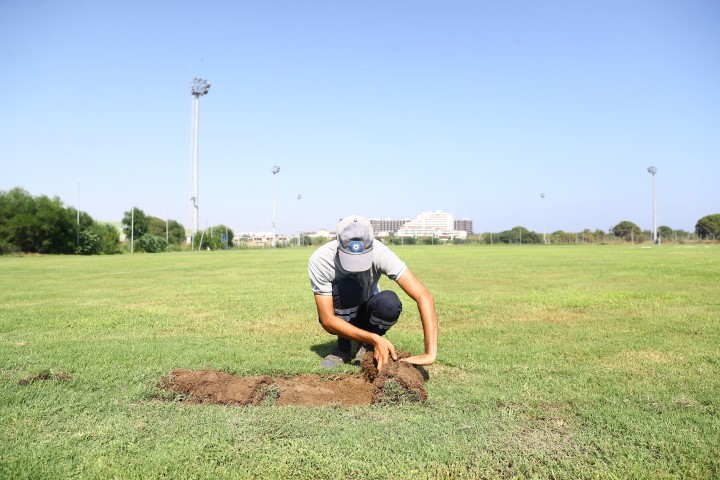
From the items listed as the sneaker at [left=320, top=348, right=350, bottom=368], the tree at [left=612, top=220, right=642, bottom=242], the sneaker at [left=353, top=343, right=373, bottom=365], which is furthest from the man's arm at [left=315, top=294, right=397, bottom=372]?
the tree at [left=612, top=220, right=642, bottom=242]

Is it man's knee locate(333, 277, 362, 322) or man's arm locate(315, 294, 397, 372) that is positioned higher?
man's knee locate(333, 277, 362, 322)

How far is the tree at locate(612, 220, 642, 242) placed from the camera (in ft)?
297

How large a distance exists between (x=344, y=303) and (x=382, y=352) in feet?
3.24

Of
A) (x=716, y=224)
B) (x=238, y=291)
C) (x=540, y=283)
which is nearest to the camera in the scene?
(x=238, y=291)

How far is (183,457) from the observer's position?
9.03ft

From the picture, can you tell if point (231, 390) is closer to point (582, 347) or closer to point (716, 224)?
point (582, 347)

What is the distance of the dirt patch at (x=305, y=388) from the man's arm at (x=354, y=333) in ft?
0.32

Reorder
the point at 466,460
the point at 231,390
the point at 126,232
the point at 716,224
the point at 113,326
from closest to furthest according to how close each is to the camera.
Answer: the point at 466,460 < the point at 231,390 < the point at 113,326 < the point at 126,232 < the point at 716,224

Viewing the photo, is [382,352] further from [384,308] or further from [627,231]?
[627,231]

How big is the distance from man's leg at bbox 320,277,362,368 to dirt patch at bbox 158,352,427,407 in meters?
0.49

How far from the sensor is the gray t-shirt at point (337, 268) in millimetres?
4395

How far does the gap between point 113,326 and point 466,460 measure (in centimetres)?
600

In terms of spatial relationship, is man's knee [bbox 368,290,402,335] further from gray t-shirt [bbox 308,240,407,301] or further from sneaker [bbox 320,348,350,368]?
sneaker [bbox 320,348,350,368]

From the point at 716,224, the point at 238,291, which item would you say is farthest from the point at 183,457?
the point at 716,224
